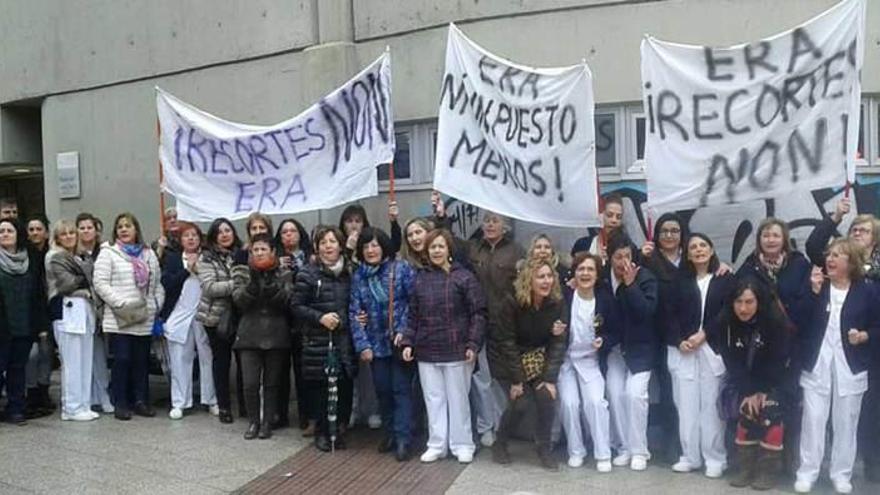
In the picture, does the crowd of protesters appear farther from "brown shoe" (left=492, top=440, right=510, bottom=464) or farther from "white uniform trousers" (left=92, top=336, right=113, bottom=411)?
"white uniform trousers" (left=92, top=336, right=113, bottom=411)

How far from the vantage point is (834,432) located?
633 cm

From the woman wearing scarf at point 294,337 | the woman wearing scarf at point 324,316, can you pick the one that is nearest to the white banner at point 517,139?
the woman wearing scarf at point 324,316

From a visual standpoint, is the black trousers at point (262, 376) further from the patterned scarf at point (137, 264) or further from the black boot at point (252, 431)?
the patterned scarf at point (137, 264)

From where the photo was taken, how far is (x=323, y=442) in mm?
7543

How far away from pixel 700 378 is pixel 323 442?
2921 millimetres

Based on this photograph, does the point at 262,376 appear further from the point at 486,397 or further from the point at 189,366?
the point at 486,397

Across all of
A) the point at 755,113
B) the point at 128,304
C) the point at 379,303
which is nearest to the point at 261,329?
the point at 379,303

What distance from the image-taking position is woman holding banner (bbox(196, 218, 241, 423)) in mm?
8250

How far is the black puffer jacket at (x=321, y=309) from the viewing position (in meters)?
7.44

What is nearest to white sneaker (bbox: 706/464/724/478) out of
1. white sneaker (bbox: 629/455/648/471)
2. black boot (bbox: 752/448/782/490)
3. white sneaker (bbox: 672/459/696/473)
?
white sneaker (bbox: 672/459/696/473)

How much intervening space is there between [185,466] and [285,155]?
272cm

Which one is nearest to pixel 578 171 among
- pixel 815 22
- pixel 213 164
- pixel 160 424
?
pixel 815 22

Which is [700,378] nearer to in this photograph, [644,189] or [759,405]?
[759,405]

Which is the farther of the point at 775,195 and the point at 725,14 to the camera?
the point at 725,14
